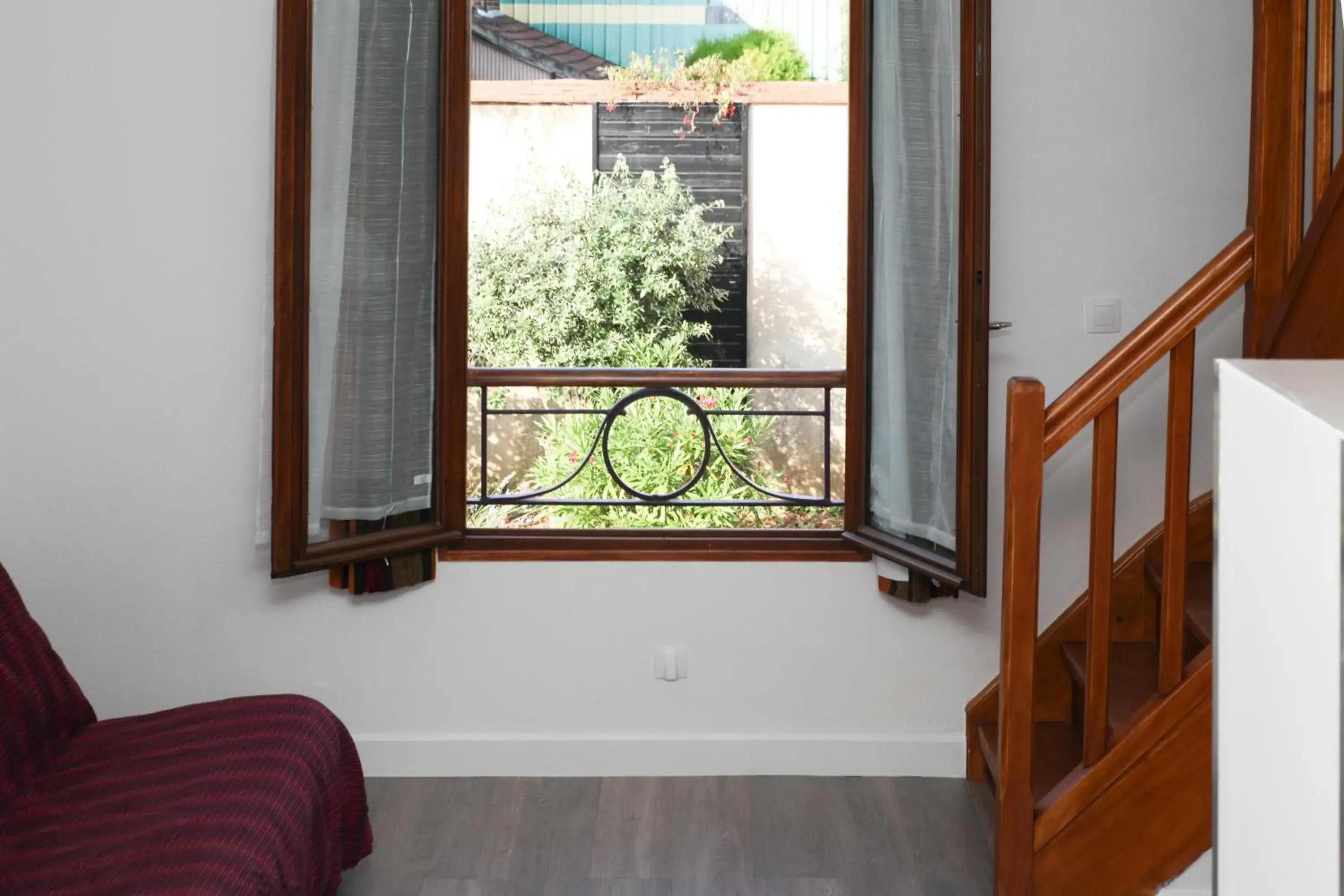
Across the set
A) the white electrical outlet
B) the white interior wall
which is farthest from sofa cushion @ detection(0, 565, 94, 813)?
the white electrical outlet

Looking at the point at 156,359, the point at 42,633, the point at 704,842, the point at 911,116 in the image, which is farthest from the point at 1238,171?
the point at 42,633

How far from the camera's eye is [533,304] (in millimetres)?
4387

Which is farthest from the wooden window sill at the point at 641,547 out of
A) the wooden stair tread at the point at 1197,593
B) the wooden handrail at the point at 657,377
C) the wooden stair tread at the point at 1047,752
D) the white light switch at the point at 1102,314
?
the white light switch at the point at 1102,314

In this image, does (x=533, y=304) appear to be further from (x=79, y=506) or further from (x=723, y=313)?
(x=79, y=506)

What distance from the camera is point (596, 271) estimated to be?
4441 mm

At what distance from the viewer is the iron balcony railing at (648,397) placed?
3.37 m

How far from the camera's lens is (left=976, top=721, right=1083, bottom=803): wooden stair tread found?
2672mm

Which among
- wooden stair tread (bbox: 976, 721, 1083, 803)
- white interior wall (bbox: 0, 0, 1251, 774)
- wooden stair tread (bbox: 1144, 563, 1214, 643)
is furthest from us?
white interior wall (bbox: 0, 0, 1251, 774)

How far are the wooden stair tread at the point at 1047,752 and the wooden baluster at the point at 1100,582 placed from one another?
0.77 feet

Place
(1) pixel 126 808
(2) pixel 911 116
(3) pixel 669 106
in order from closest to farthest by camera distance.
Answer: (1) pixel 126 808 → (2) pixel 911 116 → (3) pixel 669 106

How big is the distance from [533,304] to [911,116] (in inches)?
72.2

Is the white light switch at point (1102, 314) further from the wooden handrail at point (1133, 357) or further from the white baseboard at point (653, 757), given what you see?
the white baseboard at point (653, 757)

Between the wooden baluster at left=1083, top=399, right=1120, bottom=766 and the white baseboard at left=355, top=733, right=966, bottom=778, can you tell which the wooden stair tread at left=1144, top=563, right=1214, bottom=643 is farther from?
the white baseboard at left=355, top=733, right=966, bottom=778

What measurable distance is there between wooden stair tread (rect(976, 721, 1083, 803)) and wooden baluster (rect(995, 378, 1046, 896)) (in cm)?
16
